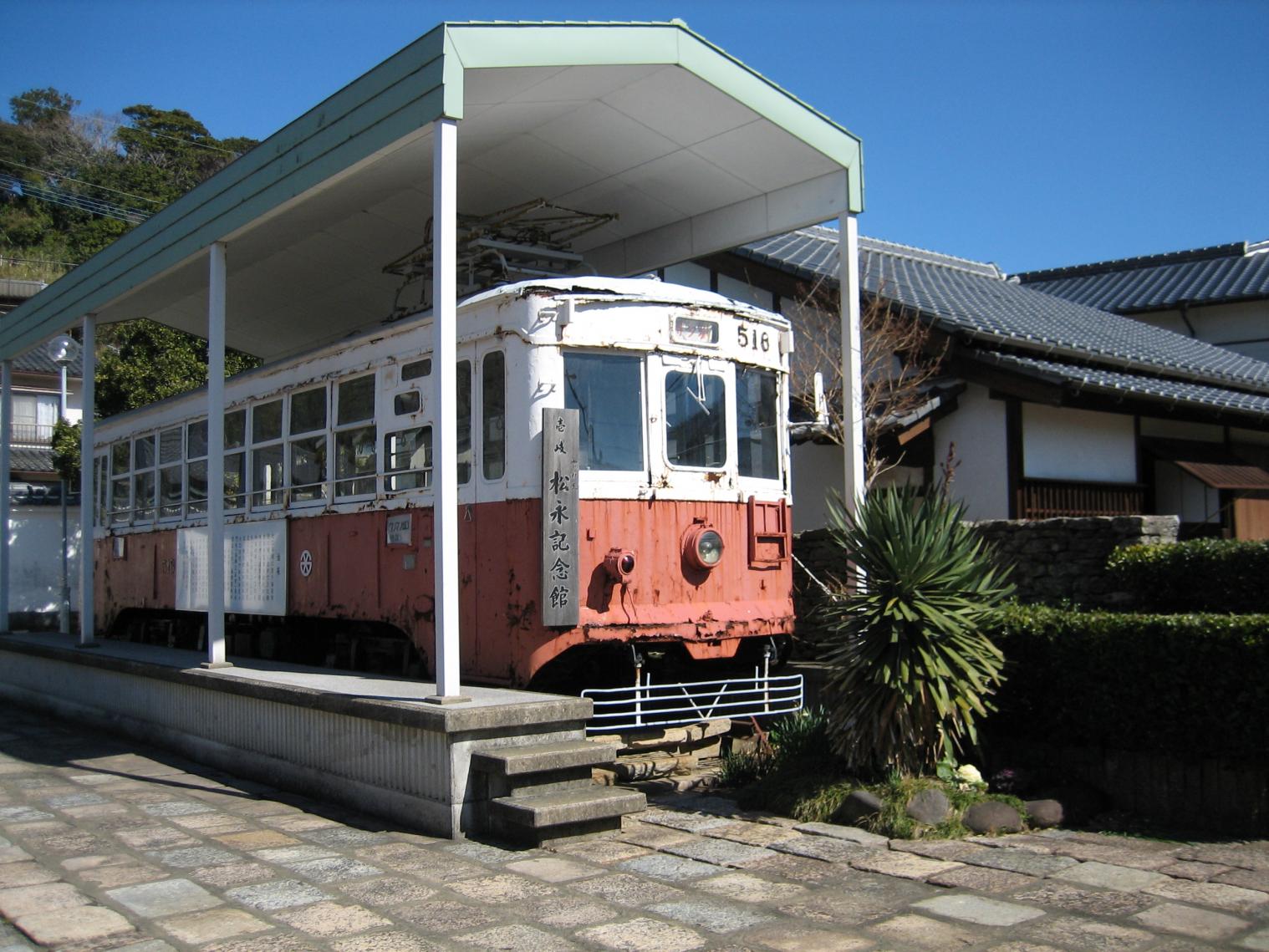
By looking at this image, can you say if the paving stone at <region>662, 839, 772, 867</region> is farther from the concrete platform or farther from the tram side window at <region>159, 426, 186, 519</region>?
the tram side window at <region>159, 426, 186, 519</region>

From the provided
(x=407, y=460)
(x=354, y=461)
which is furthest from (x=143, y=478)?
(x=407, y=460)

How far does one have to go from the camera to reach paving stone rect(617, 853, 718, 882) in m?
5.84

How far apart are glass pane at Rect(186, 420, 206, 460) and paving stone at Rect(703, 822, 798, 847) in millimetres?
7225

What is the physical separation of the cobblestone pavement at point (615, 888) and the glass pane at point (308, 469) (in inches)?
121

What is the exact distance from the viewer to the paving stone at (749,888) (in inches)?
214

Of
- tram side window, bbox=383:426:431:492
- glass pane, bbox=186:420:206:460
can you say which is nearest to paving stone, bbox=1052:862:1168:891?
tram side window, bbox=383:426:431:492

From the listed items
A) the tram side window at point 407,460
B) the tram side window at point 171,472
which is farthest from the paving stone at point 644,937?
the tram side window at point 171,472

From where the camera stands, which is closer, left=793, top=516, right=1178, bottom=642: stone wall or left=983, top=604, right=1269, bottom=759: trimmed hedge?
left=983, top=604, right=1269, bottom=759: trimmed hedge

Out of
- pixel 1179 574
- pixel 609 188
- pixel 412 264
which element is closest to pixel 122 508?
pixel 412 264

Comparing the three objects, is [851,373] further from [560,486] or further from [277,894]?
[277,894]

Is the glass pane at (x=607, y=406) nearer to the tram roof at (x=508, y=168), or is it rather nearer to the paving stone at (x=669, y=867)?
the tram roof at (x=508, y=168)

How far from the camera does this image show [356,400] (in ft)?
30.3

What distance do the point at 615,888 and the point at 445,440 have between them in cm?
270

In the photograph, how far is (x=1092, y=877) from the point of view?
563 cm
